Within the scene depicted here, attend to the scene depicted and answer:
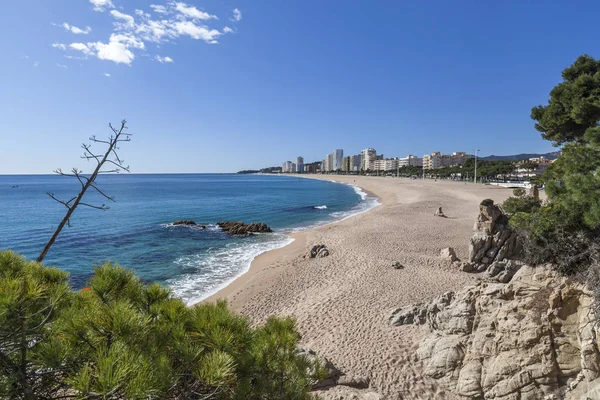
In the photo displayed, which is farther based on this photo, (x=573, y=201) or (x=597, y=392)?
(x=573, y=201)

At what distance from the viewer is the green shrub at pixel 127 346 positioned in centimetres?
195

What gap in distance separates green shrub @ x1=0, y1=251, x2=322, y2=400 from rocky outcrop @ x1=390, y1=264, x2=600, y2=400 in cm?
468

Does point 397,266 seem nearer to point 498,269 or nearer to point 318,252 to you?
point 498,269

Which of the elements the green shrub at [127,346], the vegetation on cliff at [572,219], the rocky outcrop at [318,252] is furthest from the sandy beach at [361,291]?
the green shrub at [127,346]

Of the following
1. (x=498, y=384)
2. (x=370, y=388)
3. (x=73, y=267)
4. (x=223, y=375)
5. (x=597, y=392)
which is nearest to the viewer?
(x=223, y=375)

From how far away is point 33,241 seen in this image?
24.9 m

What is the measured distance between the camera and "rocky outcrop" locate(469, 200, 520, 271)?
47.4ft

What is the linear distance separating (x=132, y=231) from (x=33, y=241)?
7.02 meters

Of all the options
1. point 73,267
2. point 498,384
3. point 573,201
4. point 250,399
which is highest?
point 573,201

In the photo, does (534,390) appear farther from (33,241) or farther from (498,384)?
(33,241)

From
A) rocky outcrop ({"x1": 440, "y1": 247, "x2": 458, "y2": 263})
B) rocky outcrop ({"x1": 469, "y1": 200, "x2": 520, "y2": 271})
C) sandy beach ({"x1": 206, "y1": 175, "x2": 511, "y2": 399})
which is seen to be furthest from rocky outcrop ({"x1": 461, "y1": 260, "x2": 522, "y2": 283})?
rocky outcrop ({"x1": 440, "y1": 247, "x2": 458, "y2": 263})

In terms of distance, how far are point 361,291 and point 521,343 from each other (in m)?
7.00

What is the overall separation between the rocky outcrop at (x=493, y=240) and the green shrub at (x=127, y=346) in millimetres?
13818

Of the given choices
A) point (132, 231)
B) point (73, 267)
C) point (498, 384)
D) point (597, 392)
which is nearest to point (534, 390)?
point (498, 384)
